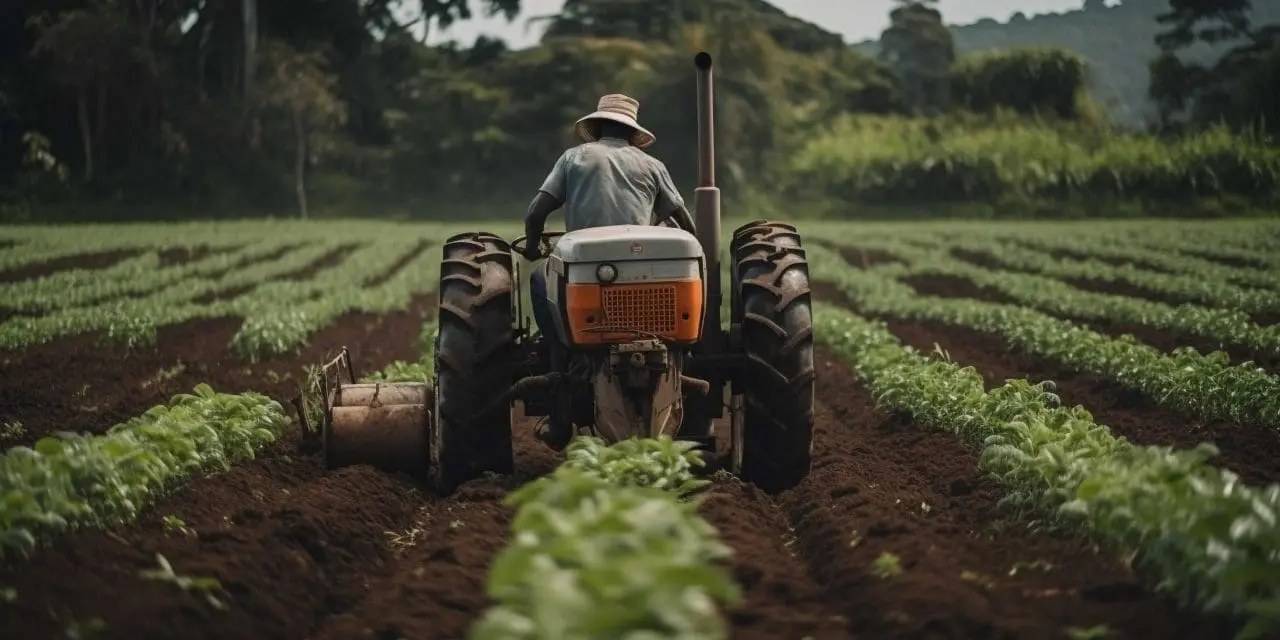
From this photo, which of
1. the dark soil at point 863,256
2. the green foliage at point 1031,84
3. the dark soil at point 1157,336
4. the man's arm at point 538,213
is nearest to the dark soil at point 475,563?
the man's arm at point 538,213

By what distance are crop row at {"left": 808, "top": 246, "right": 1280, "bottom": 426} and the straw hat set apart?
186 inches

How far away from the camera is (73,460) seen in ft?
19.6

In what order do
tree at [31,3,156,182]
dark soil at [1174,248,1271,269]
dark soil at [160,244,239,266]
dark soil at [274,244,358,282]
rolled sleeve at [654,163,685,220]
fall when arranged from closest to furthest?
rolled sleeve at [654,163,685,220] → tree at [31,3,156,182] → dark soil at [1174,248,1271,269] → dark soil at [274,244,358,282] → dark soil at [160,244,239,266]

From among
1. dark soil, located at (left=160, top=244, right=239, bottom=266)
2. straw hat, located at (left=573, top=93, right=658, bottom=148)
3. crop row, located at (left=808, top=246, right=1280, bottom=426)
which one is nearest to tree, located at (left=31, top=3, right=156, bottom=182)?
dark soil, located at (left=160, top=244, right=239, bottom=266)

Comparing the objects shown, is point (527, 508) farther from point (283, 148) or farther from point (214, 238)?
point (283, 148)

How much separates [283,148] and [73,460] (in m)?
38.5

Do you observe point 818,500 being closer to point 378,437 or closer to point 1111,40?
point 378,437

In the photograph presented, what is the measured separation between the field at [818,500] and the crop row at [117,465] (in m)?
0.01

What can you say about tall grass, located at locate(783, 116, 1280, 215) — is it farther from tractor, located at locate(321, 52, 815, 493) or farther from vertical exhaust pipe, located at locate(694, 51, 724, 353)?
tractor, located at locate(321, 52, 815, 493)

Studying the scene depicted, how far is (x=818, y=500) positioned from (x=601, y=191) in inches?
74.1

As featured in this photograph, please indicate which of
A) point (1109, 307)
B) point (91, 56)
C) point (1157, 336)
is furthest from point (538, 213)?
point (91, 56)

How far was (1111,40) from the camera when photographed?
45.6m

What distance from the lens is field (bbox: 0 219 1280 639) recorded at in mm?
4883

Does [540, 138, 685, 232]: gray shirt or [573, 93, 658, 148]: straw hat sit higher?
[573, 93, 658, 148]: straw hat
